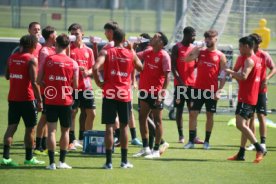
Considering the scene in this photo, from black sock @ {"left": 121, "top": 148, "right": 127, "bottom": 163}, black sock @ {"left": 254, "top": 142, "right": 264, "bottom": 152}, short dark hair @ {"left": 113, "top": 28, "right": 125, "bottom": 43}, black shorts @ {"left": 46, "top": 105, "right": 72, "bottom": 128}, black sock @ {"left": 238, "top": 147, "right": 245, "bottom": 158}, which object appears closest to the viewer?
black shorts @ {"left": 46, "top": 105, "right": 72, "bottom": 128}

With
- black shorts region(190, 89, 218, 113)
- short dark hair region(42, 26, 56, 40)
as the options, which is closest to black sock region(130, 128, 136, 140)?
black shorts region(190, 89, 218, 113)

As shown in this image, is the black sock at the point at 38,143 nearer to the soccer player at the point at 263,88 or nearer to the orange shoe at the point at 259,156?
the orange shoe at the point at 259,156

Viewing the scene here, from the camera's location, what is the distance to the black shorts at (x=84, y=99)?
1534cm

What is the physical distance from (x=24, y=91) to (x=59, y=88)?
0.56m

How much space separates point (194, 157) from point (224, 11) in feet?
28.6

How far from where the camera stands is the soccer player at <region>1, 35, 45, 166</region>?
12.8 m

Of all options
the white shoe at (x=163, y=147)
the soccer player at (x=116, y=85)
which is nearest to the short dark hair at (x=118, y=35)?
the soccer player at (x=116, y=85)

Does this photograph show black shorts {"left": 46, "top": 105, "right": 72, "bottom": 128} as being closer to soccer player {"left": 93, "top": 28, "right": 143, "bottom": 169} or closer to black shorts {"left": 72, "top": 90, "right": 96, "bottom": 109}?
soccer player {"left": 93, "top": 28, "right": 143, "bottom": 169}

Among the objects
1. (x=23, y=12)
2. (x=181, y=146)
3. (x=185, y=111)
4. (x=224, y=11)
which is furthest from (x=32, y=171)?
(x=23, y=12)

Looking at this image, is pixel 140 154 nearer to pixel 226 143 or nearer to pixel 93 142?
pixel 93 142

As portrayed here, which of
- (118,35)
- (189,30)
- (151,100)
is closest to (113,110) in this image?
(118,35)

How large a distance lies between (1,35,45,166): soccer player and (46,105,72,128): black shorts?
19 centimetres

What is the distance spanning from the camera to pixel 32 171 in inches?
499

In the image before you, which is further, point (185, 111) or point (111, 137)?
point (185, 111)
